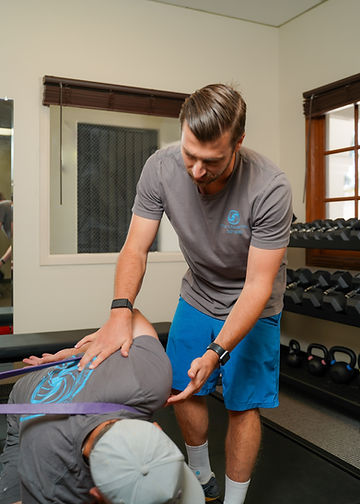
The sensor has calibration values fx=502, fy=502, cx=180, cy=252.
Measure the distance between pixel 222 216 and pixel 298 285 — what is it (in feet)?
5.94

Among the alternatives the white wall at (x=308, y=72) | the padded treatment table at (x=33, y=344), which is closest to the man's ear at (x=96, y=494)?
the padded treatment table at (x=33, y=344)

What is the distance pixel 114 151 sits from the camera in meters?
3.66

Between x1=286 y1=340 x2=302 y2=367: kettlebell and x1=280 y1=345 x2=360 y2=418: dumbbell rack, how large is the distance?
0.03 meters

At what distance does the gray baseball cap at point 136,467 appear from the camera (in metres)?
0.82

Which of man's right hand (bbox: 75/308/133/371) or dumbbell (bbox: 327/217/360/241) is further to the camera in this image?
dumbbell (bbox: 327/217/360/241)

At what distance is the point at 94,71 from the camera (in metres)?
3.54

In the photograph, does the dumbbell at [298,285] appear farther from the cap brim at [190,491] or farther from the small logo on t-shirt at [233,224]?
the cap brim at [190,491]

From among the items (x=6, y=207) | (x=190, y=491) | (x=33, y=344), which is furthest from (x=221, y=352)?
(x=6, y=207)

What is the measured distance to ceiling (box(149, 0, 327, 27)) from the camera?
3.72 metres

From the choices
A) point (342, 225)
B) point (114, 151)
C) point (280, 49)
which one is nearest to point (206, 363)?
point (342, 225)

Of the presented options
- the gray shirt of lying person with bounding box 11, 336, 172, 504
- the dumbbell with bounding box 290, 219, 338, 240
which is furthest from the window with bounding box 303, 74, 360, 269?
the gray shirt of lying person with bounding box 11, 336, 172, 504

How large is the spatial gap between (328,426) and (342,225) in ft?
3.81

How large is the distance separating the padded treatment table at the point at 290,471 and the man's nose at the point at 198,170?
45.7 inches

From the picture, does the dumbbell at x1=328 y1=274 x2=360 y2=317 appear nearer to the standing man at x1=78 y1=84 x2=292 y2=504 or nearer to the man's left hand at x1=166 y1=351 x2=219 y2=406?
the standing man at x1=78 y1=84 x2=292 y2=504
